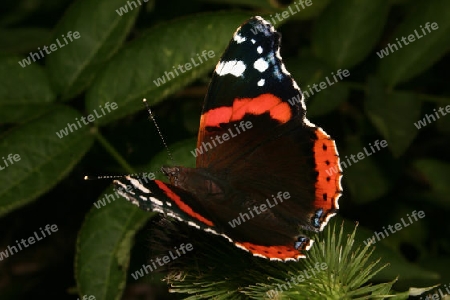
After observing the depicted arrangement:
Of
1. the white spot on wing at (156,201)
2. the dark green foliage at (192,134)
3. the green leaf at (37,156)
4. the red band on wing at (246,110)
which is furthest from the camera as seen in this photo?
the red band on wing at (246,110)

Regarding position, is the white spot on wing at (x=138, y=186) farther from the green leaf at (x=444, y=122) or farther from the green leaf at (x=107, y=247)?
the green leaf at (x=444, y=122)

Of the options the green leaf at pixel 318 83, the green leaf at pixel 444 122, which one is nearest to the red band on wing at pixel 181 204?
the green leaf at pixel 318 83

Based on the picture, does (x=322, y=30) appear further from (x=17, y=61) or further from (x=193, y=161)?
(x=17, y=61)

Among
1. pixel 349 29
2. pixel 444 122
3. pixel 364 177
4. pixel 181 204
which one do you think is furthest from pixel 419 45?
pixel 181 204

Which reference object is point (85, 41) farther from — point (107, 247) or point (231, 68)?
point (107, 247)

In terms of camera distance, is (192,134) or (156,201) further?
(192,134)

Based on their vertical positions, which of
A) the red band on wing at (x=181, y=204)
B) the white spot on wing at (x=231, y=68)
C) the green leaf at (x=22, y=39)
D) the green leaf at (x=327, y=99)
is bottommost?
the red band on wing at (x=181, y=204)
